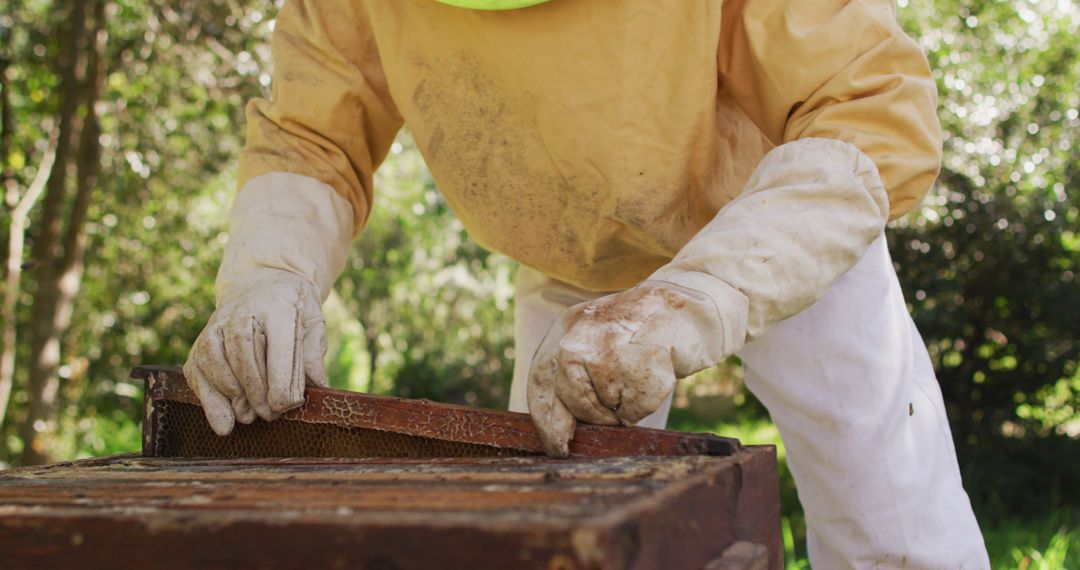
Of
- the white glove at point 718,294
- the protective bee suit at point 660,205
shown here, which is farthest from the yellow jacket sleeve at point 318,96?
the white glove at point 718,294

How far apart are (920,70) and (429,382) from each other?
5949 mm

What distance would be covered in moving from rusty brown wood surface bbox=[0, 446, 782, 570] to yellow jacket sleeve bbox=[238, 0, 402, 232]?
1.03m

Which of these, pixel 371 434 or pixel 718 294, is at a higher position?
pixel 718 294

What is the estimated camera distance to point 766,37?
5.58ft

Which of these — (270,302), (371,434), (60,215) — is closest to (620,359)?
(371,434)

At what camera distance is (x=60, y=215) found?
16.6 feet

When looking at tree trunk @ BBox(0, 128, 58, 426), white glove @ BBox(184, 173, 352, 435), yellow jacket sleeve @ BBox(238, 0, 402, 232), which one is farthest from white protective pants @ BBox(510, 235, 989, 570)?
tree trunk @ BBox(0, 128, 58, 426)

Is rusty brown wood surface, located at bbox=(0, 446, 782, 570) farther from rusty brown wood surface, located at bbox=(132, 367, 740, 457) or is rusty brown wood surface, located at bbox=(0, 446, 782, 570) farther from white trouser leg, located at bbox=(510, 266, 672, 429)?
white trouser leg, located at bbox=(510, 266, 672, 429)

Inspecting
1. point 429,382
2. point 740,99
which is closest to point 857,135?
point 740,99

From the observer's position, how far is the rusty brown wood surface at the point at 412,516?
2.78 feet

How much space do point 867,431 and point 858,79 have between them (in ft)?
2.00

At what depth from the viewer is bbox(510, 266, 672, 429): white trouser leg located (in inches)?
92.1

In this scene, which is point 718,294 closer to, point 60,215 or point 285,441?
point 285,441

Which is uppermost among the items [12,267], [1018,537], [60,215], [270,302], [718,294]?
[718,294]
